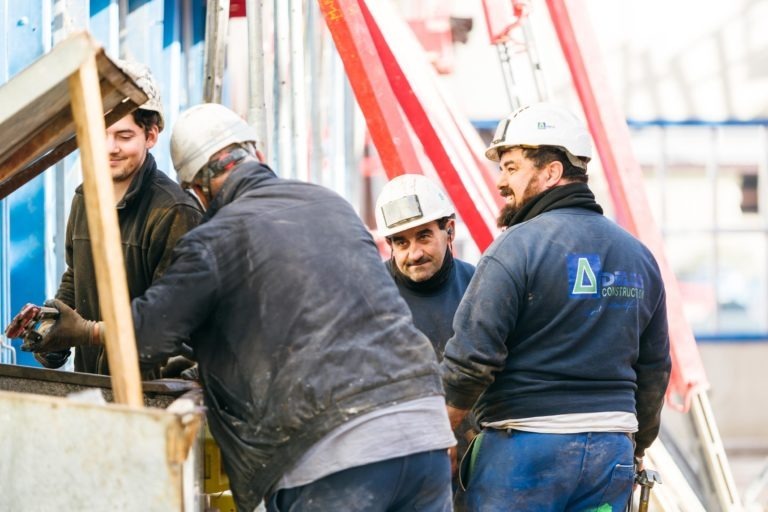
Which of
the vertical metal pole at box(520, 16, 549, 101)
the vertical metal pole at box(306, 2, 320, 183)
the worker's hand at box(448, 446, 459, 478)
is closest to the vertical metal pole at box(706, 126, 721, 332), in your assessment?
the vertical metal pole at box(306, 2, 320, 183)

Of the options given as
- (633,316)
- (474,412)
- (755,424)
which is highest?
(633,316)

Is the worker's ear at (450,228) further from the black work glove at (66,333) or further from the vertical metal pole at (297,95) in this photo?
the black work glove at (66,333)

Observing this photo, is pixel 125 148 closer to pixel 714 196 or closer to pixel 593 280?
pixel 593 280

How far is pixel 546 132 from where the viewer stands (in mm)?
4828

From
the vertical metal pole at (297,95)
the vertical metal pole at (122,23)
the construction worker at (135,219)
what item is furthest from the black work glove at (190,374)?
the vertical metal pole at (122,23)

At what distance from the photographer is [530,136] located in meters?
4.84

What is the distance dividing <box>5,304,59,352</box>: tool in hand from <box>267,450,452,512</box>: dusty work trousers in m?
0.90

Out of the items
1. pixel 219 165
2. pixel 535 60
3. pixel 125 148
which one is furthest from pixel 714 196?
pixel 219 165

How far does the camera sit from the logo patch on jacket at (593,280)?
457 cm

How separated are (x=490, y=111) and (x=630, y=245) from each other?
A: 34.9ft

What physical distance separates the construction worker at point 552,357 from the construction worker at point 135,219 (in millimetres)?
1101

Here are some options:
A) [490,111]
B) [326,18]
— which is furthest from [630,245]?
[490,111]

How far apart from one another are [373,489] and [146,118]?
1934 mm

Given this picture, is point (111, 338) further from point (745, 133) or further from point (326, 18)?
point (745, 133)
